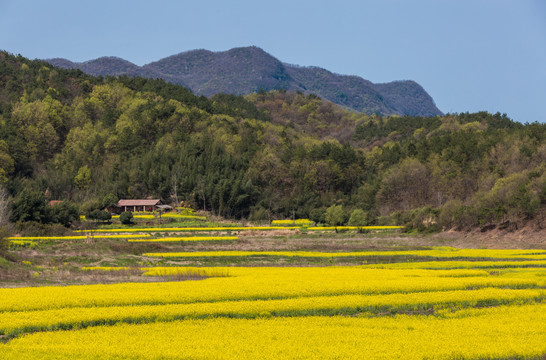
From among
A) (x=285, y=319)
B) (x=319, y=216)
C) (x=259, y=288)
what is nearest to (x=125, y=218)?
(x=319, y=216)

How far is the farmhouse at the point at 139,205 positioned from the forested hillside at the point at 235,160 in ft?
10.7

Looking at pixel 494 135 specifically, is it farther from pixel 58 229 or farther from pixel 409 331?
pixel 409 331

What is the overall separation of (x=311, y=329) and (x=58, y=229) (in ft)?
166

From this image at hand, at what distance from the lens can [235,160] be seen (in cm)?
10594

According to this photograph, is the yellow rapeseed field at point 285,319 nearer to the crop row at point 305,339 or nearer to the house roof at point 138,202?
the crop row at point 305,339

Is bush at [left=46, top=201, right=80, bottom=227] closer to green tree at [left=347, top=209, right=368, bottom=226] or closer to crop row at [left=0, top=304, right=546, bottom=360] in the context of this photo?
green tree at [left=347, top=209, right=368, bottom=226]

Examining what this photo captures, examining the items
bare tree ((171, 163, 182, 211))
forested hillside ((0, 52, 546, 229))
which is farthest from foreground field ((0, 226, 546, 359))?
bare tree ((171, 163, 182, 211))

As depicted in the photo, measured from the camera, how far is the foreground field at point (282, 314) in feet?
47.0

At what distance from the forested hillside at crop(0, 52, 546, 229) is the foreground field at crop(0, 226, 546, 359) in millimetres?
32400

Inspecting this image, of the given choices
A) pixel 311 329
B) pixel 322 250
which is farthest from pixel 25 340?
pixel 322 250

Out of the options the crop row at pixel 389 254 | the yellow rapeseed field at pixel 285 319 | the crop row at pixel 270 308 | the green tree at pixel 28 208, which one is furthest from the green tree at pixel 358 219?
the crop row at pixel 270 308

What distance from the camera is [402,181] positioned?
89.8 metres

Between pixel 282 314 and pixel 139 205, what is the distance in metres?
75.3

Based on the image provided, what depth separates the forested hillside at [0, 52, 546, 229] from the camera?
74.8 m
